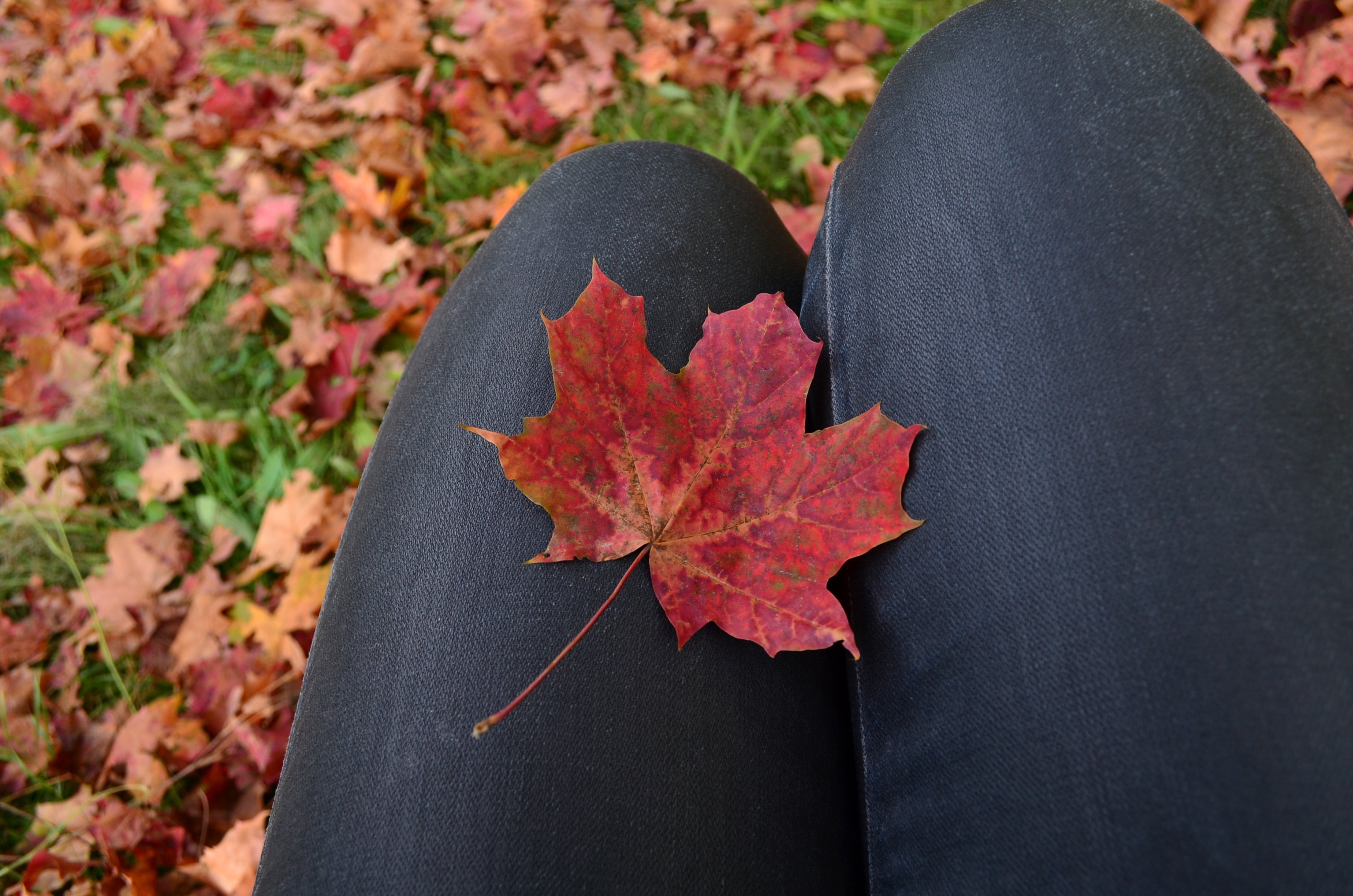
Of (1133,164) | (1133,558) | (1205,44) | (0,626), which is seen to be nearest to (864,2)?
(1205,44)

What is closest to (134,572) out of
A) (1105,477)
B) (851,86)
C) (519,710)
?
(519,710)

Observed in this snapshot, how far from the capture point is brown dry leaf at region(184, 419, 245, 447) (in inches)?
63.3

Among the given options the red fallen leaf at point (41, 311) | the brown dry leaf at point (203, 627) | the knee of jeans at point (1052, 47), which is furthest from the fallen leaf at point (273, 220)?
the knee of jeans at point (1052, 47)

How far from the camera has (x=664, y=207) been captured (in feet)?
2.90

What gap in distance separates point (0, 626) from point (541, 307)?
4.99 ft

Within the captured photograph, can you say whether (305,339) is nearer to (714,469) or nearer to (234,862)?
(234,862)

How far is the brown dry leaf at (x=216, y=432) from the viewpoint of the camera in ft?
5.28

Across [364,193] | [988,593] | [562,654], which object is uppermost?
[988,593]

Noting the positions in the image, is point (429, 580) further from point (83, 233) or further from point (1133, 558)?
point (83, 233)

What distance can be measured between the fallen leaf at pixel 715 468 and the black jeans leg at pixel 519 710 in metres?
0.04

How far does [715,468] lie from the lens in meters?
0.71

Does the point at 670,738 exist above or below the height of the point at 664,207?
below

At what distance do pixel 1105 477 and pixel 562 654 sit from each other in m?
0.47

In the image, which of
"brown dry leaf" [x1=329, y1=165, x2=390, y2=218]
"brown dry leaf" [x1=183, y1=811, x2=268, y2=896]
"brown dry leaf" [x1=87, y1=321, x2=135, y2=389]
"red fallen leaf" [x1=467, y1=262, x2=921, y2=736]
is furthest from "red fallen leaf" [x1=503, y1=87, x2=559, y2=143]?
"brown dry leaf" [x1=183, y1=811, x2=268, y2=896]
